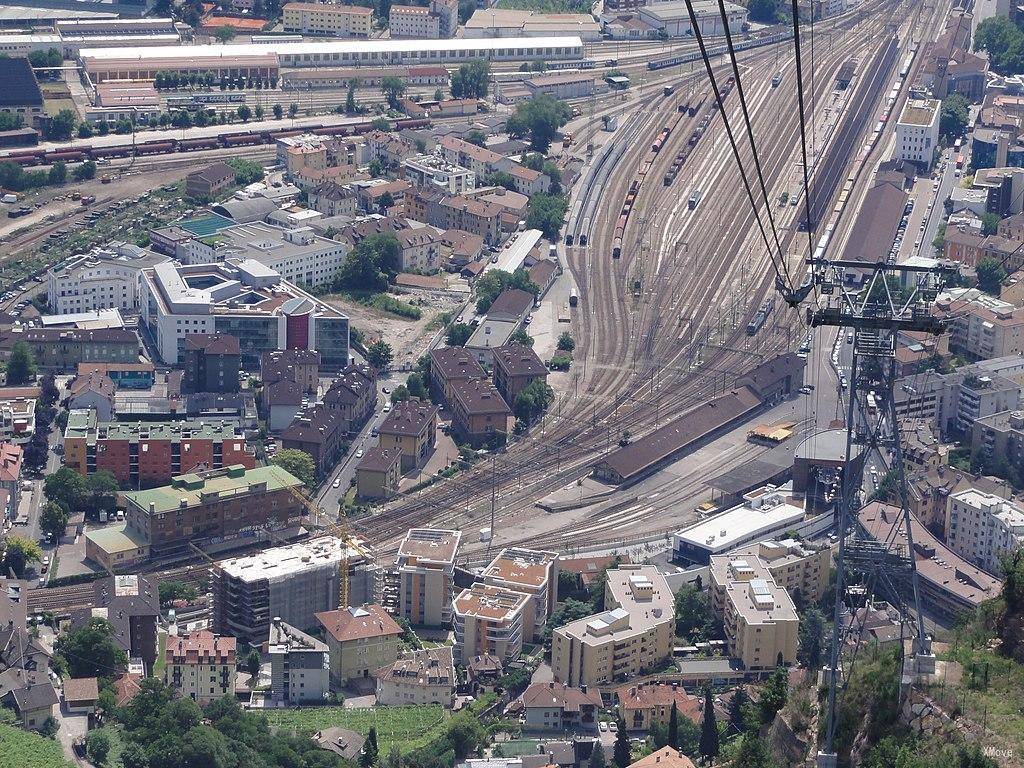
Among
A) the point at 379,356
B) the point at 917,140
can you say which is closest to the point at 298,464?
the point at 379,356

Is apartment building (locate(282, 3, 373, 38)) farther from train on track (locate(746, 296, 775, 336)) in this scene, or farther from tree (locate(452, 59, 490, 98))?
train on track (locate(746, 296, 775, 336))

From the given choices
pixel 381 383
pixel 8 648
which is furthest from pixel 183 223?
pixel 8 648

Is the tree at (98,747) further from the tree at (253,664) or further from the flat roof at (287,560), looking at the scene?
the flat roof at (287,560)

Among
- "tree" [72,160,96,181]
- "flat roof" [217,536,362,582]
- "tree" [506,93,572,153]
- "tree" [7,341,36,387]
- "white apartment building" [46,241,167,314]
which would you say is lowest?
"flat roof" [217,536,362,582]

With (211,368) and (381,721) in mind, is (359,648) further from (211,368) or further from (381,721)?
(211,368)

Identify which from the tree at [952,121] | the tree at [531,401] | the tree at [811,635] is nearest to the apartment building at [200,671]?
the tree at [811,635]

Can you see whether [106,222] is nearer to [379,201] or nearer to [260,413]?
[379,201]

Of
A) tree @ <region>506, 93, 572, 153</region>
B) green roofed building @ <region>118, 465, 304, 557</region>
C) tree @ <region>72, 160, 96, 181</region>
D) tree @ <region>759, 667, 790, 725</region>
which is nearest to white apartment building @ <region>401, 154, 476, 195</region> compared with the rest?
tree @ <region>506, 93, 572, 153</region>
